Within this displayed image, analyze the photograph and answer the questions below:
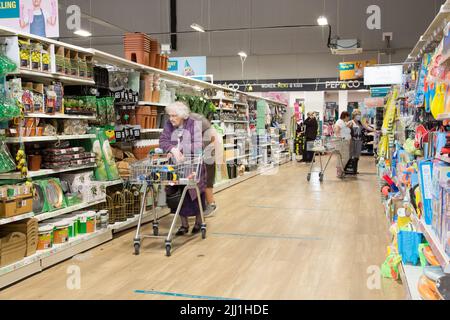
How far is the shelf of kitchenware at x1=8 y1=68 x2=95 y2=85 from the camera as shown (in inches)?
161

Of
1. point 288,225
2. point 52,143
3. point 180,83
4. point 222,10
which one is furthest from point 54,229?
point 222,10

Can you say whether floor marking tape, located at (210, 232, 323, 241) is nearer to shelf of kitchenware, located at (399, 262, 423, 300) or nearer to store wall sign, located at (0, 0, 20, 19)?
shelf of kitchenware, located at (399, 262, 423, 300)

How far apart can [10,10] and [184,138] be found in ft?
7.65

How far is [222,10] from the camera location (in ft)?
63.4

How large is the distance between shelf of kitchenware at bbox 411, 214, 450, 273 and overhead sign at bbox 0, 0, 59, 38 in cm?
408

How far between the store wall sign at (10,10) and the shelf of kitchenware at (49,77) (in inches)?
37.3

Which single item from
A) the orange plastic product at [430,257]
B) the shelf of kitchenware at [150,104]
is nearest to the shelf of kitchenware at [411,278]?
the orange plastic product at [430,257]

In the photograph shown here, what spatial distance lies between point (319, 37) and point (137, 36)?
46.1 feet

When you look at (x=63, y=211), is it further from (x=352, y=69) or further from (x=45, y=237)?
(x=352, y=69)

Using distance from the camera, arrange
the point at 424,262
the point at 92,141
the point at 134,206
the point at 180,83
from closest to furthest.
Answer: the point at 424,262 < the point at 92,141 < the point at 134,206 < the point at 180,83

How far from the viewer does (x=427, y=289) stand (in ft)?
9.17

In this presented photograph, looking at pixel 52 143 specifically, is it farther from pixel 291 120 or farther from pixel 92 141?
pixel 291 120

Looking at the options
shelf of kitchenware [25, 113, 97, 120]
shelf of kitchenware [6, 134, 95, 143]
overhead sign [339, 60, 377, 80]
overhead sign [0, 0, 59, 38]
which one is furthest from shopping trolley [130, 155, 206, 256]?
overhead sign [339, 60, 377, 80]

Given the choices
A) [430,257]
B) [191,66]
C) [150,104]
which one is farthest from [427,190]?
[191,66]
